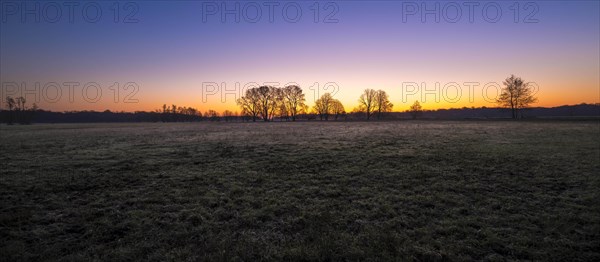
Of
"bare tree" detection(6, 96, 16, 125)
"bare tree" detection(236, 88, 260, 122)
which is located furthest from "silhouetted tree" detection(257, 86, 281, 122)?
"bare tree" detection(6, 96, 16, 125)

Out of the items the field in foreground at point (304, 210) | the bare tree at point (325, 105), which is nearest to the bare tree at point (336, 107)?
the bare tree at point (325, 105)

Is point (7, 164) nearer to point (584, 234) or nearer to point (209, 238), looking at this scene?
point (209, 238)

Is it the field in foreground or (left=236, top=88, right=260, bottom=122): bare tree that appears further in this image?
(left=236, top=88, right=260, bottom=122): bare tree

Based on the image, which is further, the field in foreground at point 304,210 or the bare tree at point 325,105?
the bare tree at point 325,105

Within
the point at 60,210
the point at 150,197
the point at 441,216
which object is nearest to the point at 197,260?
the point at 150,197

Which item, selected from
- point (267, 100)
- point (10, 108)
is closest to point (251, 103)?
point (267, 100)

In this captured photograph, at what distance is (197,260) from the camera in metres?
5.39

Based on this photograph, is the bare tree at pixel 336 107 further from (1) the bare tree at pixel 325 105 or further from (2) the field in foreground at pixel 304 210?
(2) the field in foreground at pixel 304 210

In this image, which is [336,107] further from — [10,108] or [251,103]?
[10,108]

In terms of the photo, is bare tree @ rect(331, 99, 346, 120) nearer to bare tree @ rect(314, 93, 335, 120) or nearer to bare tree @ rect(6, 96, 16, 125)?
bare tree @ rect(314, 93, 335, 120)

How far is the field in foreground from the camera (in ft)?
19.1

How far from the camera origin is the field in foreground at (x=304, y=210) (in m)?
5.82

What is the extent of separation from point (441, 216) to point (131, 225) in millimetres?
8317

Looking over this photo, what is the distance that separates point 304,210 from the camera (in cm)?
804
